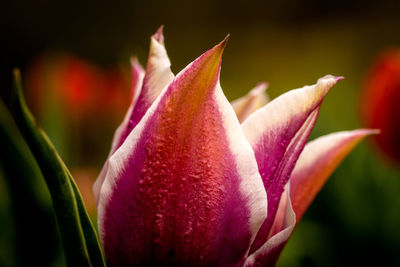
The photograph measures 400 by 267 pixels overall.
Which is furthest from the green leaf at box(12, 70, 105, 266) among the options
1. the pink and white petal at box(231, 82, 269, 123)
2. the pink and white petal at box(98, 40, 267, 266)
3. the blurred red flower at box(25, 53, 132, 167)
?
the blurred red flower at box(25, 53, 132, 167)

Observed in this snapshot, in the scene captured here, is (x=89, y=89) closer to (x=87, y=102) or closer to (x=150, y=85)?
(x=87, y=102)

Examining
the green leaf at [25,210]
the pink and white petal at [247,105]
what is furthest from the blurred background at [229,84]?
the pink and white petal at [247,105]

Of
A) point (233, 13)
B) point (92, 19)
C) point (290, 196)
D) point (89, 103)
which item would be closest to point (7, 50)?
point (92, 19)

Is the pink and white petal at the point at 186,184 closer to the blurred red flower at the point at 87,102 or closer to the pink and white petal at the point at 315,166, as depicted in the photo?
the pink and white petal at the point at 315,166

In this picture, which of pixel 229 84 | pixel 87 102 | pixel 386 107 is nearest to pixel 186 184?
pixel 386 107

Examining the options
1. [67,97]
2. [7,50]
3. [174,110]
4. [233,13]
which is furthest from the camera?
[233,13]

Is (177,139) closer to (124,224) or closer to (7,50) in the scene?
(124,224)

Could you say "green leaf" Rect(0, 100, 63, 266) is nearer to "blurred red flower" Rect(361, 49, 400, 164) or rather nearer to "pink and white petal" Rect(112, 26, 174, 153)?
"pink and white petal" Rect(112, 26, 174, 153)
